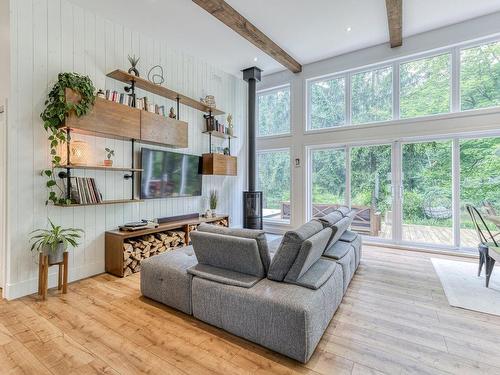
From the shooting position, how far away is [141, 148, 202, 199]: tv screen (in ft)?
12.6

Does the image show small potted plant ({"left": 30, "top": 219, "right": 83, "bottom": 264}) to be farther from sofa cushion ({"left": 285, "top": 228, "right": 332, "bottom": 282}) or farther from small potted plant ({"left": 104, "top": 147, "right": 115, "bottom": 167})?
sofa cushion ({"left": 285, "top": 228, "right": 332, "bottom": 282})

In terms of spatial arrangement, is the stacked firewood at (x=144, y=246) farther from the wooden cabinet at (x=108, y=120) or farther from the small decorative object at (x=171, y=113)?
the small decorative object at (x=171, y=113)

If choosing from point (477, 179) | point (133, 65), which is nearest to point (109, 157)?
point (133, 65)

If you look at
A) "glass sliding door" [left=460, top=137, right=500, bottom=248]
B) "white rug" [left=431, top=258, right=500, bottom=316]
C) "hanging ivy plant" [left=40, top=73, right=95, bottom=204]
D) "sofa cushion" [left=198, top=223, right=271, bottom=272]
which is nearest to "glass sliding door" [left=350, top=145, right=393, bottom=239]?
"glass sliding door" [left=460, top=137, right=500, bottom=248]

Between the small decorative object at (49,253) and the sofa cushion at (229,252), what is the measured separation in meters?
1.59

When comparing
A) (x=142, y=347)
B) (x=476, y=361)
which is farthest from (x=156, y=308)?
(x=476, y=361)

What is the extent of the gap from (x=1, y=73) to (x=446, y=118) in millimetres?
6138

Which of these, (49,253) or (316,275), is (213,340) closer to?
(316,275)

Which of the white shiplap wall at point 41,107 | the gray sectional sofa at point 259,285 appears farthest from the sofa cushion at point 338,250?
the white shiplap wall at point 41,107

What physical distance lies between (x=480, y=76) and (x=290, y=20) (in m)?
3.18

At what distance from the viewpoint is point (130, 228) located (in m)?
3.43

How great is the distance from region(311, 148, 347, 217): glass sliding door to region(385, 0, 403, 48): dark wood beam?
204 centimetres

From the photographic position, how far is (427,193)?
443 cm

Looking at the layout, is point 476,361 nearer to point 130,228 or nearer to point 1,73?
point 130,228
